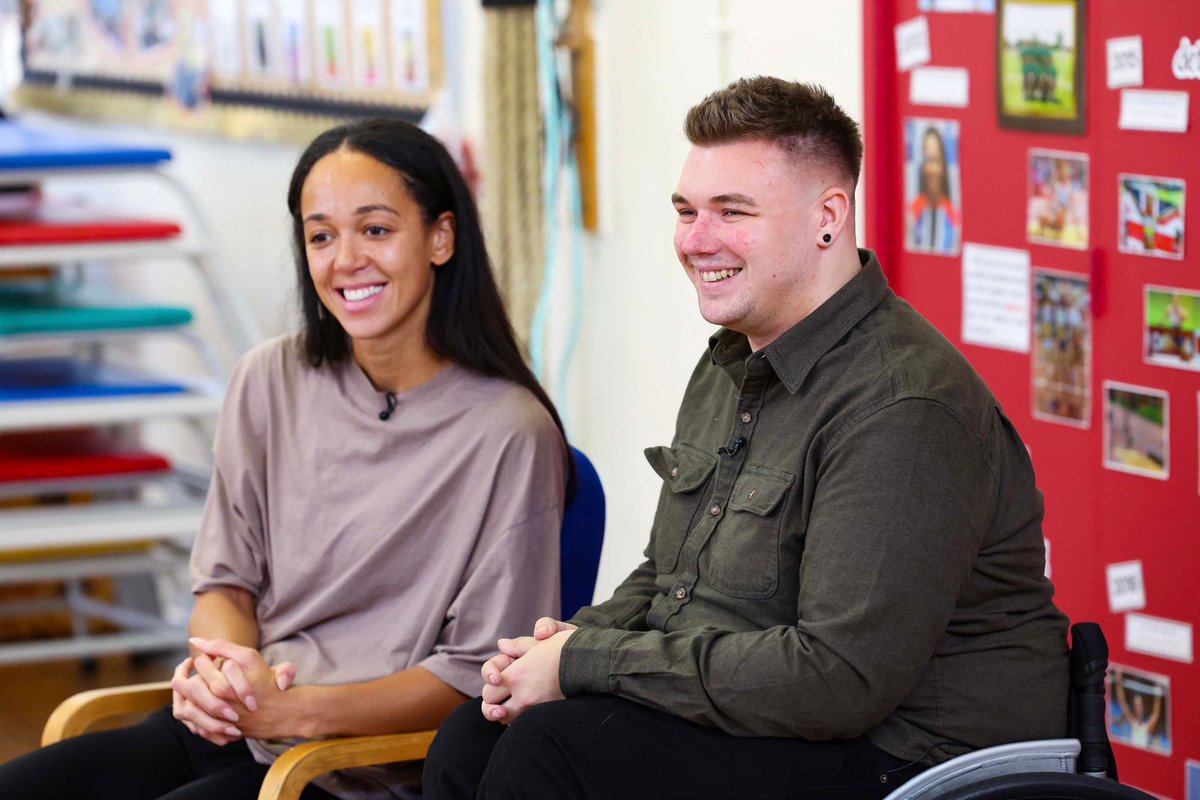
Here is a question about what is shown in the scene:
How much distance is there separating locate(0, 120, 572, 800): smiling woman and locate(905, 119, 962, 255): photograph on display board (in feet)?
2.59

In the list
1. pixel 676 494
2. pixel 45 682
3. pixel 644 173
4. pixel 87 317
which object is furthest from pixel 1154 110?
pixel 45 682

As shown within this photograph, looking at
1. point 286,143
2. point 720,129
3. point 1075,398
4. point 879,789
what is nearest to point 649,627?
point 879,789

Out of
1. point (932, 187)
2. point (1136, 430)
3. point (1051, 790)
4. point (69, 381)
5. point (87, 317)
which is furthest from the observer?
point (69, 381)

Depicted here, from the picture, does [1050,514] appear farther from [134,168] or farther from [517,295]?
[134,168]

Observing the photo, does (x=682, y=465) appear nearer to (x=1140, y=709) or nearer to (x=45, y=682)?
(x=1140, y=709)

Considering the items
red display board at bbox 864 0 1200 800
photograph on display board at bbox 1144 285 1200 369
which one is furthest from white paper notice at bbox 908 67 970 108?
photograph on display board at bbox 1144 285 1200 369

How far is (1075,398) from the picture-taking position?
7.70 feet

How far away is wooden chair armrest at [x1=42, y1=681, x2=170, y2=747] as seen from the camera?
212 cm

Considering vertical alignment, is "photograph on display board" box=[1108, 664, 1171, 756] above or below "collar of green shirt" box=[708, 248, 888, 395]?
below

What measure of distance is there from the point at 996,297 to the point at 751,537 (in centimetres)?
103

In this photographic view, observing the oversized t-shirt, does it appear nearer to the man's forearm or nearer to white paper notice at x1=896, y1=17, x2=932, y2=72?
the man's forearm

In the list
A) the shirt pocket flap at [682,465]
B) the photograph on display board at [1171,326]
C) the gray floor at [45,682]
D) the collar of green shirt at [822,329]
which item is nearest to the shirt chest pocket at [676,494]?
the shirt pocket flap at [682,465]

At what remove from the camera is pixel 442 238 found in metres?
2.18

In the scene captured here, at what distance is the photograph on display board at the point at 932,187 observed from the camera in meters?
2.55
